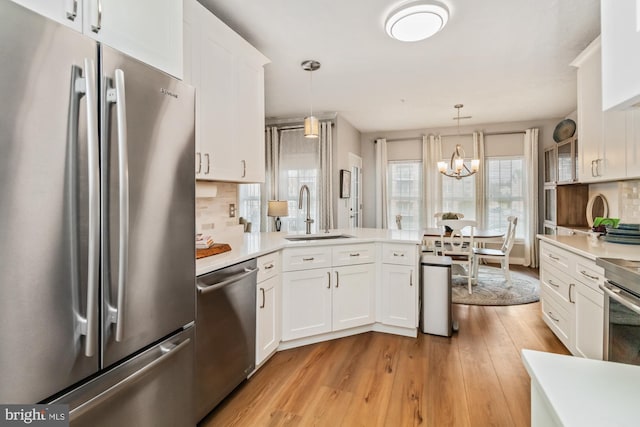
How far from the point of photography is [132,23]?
134cm

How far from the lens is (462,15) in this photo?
97.7 inches

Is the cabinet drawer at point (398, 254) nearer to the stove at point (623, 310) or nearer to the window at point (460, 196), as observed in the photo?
the stove at point (623, 310)

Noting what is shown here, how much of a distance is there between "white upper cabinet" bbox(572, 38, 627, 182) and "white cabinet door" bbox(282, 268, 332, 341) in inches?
104

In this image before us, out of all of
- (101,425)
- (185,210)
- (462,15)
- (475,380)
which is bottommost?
(475,380)

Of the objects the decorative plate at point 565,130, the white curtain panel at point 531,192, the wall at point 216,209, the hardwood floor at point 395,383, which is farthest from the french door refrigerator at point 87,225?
the white curtain panel at point 531,192

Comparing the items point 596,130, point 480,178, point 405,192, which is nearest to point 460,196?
point 480,178

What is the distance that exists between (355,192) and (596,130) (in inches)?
157

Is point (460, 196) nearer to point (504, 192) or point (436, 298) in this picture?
point (504, 192)

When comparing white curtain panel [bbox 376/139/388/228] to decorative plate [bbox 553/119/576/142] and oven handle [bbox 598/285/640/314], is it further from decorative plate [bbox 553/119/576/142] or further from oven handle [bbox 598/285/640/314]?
oven handle [bbox 598/285/640/314]

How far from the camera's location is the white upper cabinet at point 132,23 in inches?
41.6

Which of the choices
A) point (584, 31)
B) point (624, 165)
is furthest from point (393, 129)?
point (624, 165)

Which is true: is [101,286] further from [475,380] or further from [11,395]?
[475,380]

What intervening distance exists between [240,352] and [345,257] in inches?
48.0

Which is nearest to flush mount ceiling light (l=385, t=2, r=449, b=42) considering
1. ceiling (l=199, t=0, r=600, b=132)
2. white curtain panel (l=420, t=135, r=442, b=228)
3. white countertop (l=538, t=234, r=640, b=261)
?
ceiling (l=199, t=0, r=600, b=132)
